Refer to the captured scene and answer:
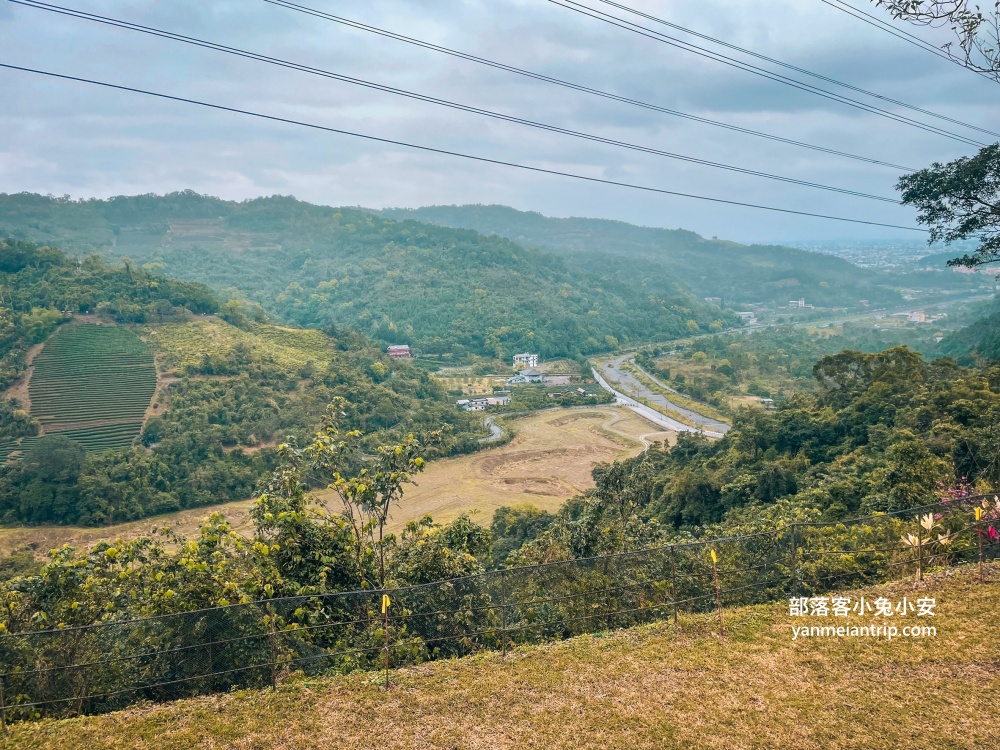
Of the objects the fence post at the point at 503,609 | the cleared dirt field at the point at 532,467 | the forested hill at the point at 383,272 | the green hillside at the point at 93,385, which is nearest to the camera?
the fence post at the point at 503,609

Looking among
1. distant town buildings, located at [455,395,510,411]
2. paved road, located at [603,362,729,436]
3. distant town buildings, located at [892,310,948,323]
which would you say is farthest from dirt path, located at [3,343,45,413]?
distant town buildings, located at [892,310,948,323]

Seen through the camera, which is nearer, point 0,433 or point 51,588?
point 51,588

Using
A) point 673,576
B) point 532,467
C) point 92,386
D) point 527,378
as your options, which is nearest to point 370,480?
point 673,576

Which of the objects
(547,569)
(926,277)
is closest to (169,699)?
(547,569)

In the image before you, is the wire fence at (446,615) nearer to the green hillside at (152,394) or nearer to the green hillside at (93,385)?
the green hillside at (152,394)

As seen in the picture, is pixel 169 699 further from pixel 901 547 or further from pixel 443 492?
pixel 443 492

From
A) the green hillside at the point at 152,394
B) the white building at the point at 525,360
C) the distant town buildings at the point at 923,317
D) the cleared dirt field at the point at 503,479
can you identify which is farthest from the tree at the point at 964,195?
the distant town buildings at the point at 923,317
